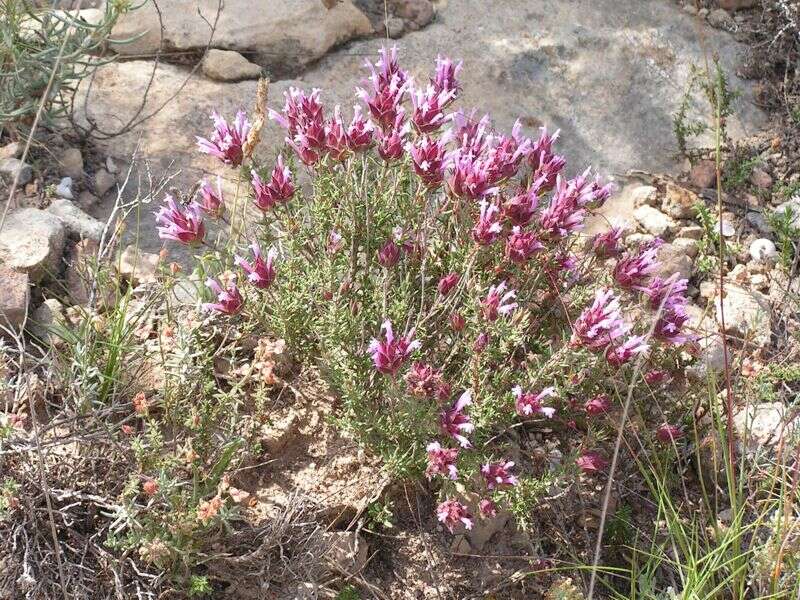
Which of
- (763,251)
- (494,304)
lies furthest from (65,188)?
(763,251)

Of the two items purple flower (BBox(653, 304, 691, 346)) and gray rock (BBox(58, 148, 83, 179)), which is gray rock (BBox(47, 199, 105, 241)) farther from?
purple flower (BBox(653, 304, 691, 346))

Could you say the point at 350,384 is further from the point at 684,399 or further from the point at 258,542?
the point at 684,399

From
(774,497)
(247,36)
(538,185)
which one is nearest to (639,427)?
(774,497)

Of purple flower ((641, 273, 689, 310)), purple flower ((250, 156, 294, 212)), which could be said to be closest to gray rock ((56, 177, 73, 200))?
purple flower ((250, 156, 294, 212))

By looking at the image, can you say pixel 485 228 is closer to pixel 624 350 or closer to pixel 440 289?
pixel 440 289

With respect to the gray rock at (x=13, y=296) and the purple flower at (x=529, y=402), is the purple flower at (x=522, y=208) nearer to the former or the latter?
the purple flower at (x=529, y=402)

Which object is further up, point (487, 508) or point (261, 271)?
point (261, 271)

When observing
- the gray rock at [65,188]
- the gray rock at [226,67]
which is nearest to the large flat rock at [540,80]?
the gray rock at [226,67]

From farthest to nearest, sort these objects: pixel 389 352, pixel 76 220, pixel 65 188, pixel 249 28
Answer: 1. pixel 249 28
2. pixel 65 188
3. pixel 76 220
4. pixel 389 352
